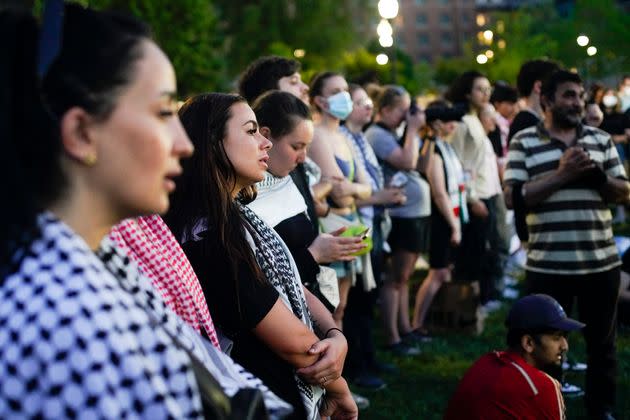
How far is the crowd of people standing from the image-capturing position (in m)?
1.29

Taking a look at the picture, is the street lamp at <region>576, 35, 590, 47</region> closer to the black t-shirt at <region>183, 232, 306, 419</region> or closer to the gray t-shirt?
the gray t-shirt

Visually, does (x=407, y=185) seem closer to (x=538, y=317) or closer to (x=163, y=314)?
(x=538, y=317)

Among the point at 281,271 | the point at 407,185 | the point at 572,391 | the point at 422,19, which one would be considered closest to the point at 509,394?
the point at 281,271

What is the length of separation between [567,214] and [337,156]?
167 cm

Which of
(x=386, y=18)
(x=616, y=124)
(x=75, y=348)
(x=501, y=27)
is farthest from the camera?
(x=501, y=27)

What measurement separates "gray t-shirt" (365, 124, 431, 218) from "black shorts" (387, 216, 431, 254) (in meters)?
0.05

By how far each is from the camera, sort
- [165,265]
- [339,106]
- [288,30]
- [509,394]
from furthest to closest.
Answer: [288,30], [339,106], [509,394], [165,265]

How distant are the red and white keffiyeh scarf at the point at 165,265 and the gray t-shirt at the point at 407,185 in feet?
16.2

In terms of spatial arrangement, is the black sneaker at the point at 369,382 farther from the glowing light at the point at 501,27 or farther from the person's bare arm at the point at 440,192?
the glowing light at the point at 501,27

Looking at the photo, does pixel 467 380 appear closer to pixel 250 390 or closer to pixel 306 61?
pixel 250 390

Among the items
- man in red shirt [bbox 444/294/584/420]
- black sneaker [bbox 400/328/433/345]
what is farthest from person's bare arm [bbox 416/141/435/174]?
man in red shirt [bbox 444/294/584/420]

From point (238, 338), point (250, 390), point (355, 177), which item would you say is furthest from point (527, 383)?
point (355, 177)

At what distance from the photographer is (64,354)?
4.14 ft

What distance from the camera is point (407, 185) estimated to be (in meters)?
Result: 7.04
